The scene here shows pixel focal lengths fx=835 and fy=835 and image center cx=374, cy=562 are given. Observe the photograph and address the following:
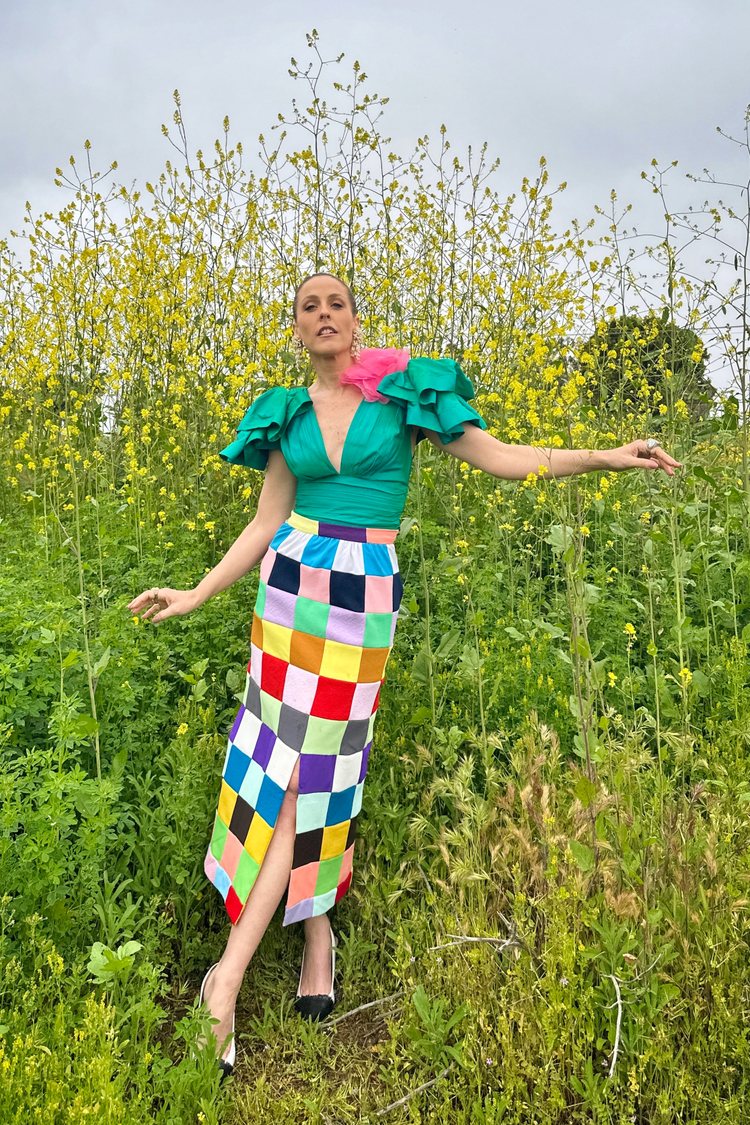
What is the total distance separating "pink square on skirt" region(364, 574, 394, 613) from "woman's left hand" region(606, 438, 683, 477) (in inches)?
24.9

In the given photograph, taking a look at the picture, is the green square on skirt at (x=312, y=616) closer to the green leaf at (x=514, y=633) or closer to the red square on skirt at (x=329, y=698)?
the red square on skirt at (x=329, y=698)

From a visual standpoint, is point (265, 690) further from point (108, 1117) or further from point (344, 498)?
point (108, 1117)

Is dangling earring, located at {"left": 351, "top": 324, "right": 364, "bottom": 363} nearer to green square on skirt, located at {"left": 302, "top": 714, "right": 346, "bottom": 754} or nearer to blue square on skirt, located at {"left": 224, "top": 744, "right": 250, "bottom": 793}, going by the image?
green square on skirt, located at {"left": 302, "top": 714, "right": 346, "bottom": 754}

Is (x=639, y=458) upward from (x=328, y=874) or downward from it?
upward

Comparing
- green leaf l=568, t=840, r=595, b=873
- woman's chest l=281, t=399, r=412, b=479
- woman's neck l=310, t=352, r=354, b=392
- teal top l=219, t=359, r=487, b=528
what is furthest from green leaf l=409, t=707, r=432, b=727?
woman's neck l=310, t=352, r=354, b=392

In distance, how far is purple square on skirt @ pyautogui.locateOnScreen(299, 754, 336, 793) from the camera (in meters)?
2.12

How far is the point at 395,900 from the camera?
7.58ft

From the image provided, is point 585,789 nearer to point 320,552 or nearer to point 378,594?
point 378,594

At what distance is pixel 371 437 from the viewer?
216cm

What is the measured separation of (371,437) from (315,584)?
41 cm

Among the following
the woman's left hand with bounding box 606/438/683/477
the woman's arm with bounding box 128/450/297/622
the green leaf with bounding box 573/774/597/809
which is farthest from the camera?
the woman's arm with bounding box 128/450/297/622

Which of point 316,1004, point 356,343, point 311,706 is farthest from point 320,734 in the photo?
point 356,343

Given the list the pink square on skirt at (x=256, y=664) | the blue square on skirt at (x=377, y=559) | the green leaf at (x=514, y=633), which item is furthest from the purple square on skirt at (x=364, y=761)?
the green leaf at (x=514, y=633)

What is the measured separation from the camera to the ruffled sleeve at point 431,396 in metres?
2.16
